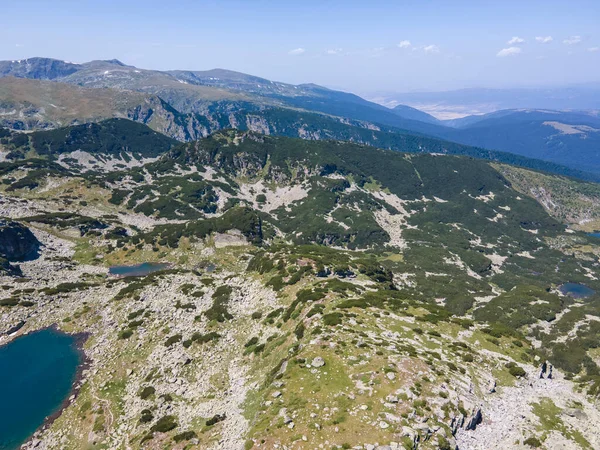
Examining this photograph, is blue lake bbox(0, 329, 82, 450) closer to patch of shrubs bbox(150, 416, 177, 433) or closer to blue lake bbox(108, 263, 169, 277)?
patch of shrubs bbox(150, 416, 177, 433)

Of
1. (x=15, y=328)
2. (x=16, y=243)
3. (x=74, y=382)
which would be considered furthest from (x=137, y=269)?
(x=74, y=382)

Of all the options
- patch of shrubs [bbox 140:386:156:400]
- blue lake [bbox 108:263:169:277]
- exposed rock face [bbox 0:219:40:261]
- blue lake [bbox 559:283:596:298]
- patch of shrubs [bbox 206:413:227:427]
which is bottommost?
blue lake [bbox 559:283:596:298]

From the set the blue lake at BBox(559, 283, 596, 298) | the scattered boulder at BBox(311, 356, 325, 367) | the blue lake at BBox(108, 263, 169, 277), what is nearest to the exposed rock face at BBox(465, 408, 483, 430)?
the scattered boulder at BBox(311, 356, 325, 367)

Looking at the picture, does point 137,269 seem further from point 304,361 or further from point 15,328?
point 304,361

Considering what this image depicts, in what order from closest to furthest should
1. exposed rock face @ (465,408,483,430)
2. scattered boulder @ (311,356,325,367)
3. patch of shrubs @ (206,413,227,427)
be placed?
exposed rock face @ (465,408,483,430), scattered boulder @ (311,356,325,367), patch of shrubs @ (206,413,227,427)

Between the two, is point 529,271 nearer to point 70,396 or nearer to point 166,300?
point 166,300
